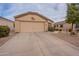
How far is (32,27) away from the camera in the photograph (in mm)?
5348

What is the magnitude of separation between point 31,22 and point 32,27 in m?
0.14

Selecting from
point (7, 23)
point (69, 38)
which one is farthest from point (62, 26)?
point (7, 23)

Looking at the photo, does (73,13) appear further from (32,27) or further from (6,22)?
(6,22)

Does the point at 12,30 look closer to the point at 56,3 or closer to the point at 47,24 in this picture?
the point at 47,24

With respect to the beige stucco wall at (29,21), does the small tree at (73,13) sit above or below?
above

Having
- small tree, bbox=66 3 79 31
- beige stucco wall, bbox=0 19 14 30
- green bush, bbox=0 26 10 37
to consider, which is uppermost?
small tree, bbox=66 3 79 31

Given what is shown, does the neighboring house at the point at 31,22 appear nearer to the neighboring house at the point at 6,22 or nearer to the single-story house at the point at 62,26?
the neighboring house at the point at 6,22

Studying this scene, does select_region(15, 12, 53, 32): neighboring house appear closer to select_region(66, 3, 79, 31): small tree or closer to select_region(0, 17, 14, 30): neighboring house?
select_region(0, 17, 14, 30): neighboring house

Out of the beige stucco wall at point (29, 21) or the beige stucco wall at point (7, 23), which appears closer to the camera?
the beige stucco wall at point (7, 23)

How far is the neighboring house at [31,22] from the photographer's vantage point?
203 inches

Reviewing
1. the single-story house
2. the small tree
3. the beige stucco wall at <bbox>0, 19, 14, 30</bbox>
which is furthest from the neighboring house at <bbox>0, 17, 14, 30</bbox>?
the small tree

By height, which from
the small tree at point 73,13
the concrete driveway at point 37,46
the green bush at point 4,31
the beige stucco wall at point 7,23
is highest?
the small tree at point 73,13

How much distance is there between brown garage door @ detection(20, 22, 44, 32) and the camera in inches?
208

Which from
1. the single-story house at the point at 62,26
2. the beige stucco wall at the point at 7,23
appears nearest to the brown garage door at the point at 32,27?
the beige stucco wall at the point at 7,23
